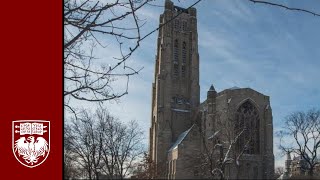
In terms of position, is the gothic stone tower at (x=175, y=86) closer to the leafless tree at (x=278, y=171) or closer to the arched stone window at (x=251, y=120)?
the arched stone window at (x=251, y=120)

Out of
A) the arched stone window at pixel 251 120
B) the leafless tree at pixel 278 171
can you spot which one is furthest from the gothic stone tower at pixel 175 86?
the leafless tree at pixel 278 171

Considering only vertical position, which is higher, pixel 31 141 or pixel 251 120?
pixel 251 120

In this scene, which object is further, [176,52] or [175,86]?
[176,52]

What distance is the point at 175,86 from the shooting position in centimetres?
2880

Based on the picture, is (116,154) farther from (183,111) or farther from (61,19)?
(183,111)

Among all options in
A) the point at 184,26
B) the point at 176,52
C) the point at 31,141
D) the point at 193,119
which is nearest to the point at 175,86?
the point at 176,52

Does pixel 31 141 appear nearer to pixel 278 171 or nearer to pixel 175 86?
pixel 175 86

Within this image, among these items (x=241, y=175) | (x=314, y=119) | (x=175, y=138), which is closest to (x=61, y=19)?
(x=314, y=119)

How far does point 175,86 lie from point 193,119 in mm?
2563

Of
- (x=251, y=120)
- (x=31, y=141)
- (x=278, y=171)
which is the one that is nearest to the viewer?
(x=31, y=141)

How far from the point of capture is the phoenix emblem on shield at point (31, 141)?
1.25 metres

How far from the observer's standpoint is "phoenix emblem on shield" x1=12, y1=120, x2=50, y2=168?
1.25 meters

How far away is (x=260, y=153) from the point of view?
23.9 meters

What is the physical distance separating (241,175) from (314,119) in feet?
19.4
